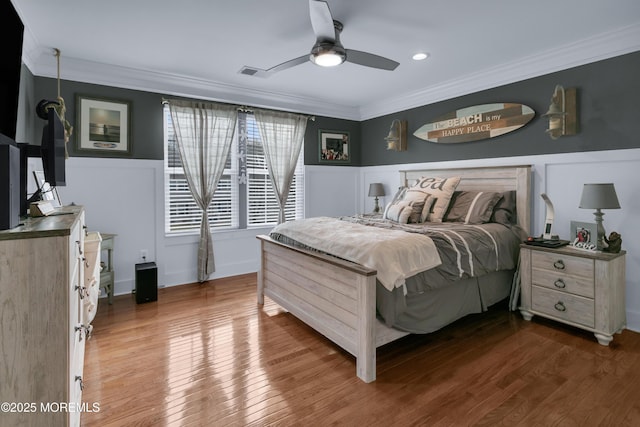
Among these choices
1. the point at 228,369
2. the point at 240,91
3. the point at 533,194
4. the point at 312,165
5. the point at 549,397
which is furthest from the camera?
the point at 312,165

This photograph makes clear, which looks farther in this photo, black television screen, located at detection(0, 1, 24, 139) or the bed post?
the bed post

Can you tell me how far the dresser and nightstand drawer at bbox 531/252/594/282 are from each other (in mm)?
3321

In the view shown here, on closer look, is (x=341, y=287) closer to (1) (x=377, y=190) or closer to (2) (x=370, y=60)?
(2) (x=370, y=60)

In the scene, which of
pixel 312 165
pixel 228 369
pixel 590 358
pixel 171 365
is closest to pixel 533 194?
pixel 590 358

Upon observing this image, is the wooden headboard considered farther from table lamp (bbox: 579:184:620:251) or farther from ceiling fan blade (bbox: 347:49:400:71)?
ceiling fan blade (bbox: 347:49:400:71)

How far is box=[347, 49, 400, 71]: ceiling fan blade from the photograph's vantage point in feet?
8.29

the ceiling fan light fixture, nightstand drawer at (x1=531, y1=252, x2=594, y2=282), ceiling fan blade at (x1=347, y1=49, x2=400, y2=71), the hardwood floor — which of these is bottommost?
the hardwood floor

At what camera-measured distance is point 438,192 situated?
368cm

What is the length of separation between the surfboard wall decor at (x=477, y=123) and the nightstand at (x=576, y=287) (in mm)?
1438

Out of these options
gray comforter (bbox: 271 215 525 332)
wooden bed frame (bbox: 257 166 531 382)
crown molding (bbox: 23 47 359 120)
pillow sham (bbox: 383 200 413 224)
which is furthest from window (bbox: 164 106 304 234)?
pillow sham (bbox: 383 200 413 224)

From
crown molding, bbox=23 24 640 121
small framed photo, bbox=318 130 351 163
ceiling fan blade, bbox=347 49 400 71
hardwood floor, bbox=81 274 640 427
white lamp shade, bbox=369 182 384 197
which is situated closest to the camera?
hardwood floor, bbox=81 274 640 427

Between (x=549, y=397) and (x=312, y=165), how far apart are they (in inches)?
160

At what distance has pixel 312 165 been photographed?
17.2 feet

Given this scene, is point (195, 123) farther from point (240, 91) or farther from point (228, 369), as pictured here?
point (228, 369)
